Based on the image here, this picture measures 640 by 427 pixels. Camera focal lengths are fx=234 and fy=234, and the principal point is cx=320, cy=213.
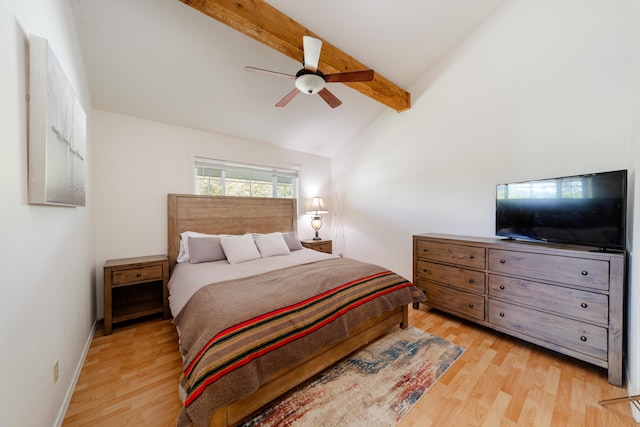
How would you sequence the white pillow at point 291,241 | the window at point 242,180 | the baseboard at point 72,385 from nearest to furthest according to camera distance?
the baseboard at point 72,385
the window at point 242,180
the white pillow at point 291,241

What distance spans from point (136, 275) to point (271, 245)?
4.78ft

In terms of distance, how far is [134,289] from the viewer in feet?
9.00

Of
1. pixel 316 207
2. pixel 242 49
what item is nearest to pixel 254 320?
pixel 242 49

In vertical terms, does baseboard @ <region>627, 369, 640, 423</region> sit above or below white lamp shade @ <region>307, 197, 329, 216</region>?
below

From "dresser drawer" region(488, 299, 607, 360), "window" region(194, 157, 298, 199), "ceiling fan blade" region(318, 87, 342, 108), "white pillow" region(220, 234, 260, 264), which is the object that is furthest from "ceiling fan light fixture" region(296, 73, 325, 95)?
"dresser drawer" region(488, 299, 607, 360)

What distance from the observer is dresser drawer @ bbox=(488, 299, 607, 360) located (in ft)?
5.62

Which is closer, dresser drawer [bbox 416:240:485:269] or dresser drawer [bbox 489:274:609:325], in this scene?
dresser drawer [bbox 489:274:609:325]

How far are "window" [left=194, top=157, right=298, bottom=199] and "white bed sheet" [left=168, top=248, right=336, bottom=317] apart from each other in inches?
47.4

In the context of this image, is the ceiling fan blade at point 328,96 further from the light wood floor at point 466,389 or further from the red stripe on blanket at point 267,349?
the light wood floor at point 466,389

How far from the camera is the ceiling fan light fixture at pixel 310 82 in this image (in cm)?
193

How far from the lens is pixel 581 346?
69.7 inches

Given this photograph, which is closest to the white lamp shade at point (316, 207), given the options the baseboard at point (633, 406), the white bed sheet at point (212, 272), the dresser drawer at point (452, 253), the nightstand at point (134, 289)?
the white bed sheet at point (212, 272)

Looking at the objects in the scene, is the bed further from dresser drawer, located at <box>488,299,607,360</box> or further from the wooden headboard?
dresser drawer, located at <box>488,299,607,360</box>

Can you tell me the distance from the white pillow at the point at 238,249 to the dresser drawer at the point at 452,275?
2.02 meters
